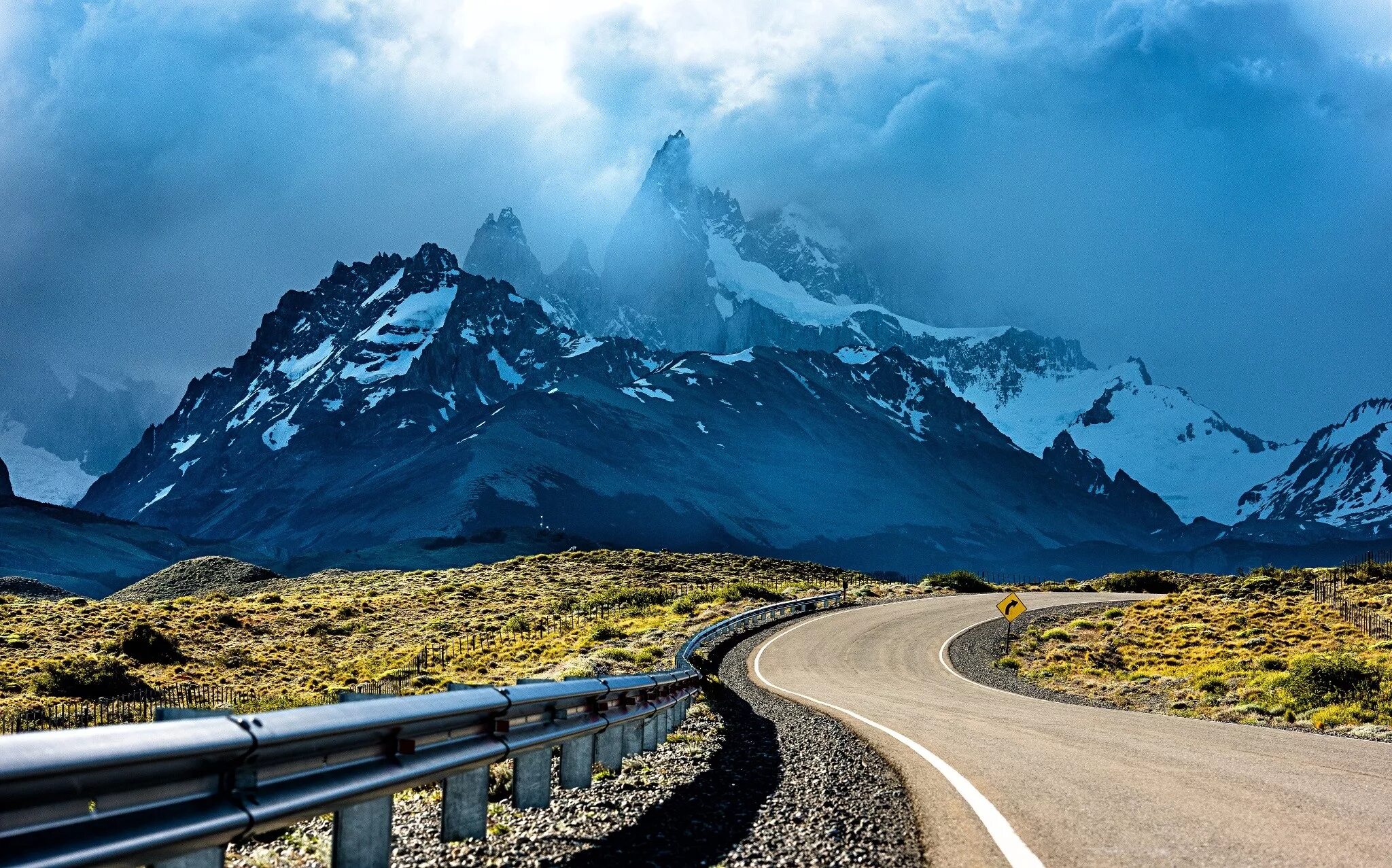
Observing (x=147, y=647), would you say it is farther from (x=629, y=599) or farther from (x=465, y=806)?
(x=465, y=806)

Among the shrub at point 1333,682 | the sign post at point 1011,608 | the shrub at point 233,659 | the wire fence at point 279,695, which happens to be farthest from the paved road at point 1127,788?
the shrub at point 233,659

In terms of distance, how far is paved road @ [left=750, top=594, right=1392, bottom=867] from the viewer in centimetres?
638

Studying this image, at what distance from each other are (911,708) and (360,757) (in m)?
15.8

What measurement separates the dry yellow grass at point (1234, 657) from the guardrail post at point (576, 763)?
1182cm

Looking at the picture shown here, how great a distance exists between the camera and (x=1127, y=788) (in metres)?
8.76

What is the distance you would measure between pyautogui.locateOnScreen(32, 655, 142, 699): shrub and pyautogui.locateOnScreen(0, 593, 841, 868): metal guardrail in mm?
30781

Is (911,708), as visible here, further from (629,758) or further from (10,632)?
(10,632)

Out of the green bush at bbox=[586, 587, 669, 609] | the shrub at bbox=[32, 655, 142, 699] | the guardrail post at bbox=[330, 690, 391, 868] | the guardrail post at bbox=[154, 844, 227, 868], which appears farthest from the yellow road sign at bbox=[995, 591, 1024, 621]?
the guardrail post at bbox=[154, 844, 227, 868]

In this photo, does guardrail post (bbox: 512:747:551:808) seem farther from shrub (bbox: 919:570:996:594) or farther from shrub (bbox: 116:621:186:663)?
shrub (bbox: 919:570:996:594)

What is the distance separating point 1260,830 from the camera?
677 centimetres

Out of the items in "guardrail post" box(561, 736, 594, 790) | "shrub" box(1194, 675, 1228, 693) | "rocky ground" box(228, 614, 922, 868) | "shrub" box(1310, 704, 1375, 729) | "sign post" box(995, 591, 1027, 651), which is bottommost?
"shrub" box(1194, 675, 1228, 693)

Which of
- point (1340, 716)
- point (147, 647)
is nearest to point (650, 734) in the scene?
point (1340, 716)

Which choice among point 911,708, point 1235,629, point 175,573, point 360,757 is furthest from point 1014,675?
point 175,573

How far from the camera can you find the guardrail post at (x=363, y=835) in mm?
4824
